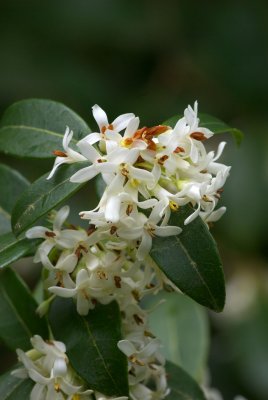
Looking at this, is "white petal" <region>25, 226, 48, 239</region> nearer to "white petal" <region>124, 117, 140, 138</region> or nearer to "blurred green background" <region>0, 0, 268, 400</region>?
"white petal" <region>124, 117, 140, 138</region>

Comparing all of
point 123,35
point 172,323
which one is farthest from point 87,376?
point 123,35

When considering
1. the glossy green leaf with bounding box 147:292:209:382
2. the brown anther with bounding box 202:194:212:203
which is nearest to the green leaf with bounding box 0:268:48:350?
the brown anther with bounding box 202:194:212:203

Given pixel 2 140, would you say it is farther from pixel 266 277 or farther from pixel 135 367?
pixel 266 277

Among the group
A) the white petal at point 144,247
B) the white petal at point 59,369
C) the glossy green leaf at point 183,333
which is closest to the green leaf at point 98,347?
the white petal at point 59,369

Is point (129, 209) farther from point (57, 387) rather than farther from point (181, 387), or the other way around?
point (181, 387)

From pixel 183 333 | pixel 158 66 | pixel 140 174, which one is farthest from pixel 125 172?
pixel 158 66
